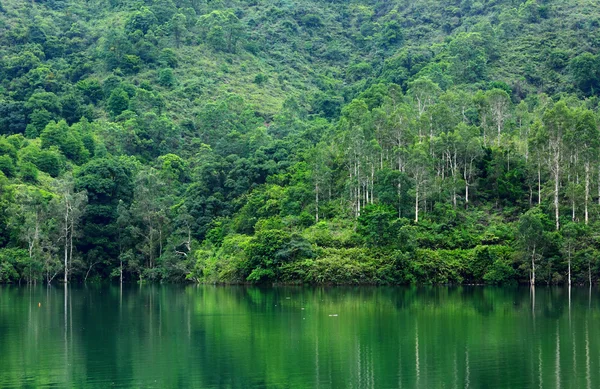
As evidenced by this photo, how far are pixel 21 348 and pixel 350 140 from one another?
46866 mm

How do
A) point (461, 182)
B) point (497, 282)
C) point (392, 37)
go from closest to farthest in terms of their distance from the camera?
point (497, 282) → point (461, 182) → point (392, 37)

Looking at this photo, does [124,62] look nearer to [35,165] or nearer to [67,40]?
[67,40]

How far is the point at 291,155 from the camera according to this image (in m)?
90.4

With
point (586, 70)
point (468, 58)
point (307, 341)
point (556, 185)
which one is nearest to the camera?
point (307, 341)

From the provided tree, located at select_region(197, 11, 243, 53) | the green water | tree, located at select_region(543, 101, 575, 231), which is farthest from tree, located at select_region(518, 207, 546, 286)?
tree, located at select_region(197, 11, 243, 53)

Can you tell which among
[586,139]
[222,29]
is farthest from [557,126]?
[222,29]

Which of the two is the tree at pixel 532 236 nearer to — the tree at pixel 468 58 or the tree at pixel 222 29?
the tree at pixel 468 58

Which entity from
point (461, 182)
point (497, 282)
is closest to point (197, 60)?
point (461, 182)

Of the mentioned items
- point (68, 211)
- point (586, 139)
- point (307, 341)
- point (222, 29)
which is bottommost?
point (307, 341)

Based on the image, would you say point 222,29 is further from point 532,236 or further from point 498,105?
point 532,236

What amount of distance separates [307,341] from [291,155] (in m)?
53.9

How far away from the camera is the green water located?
29328mm

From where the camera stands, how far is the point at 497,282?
225ft

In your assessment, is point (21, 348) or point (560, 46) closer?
point (21, 348)
